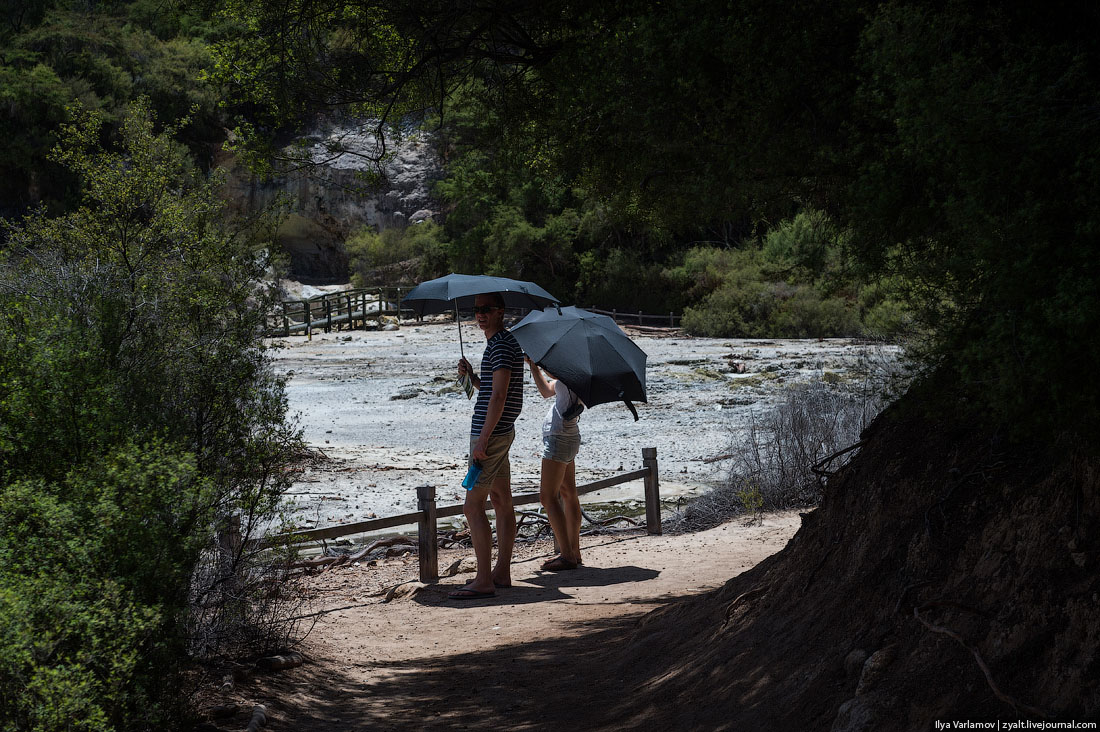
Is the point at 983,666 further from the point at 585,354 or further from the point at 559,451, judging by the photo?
the point at 559,451

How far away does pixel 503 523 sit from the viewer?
21.5 ft

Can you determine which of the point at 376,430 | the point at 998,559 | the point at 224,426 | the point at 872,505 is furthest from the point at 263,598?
the point at 376,430

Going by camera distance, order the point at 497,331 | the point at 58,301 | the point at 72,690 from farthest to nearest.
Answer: the point at 497,331 < the point at 58,301 < the point at 72,690

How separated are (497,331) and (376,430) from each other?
37.0 ft

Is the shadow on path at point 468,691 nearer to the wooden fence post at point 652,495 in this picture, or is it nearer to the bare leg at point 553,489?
the bare leg at point 553,489

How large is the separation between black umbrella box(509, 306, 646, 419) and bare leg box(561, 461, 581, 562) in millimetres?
900

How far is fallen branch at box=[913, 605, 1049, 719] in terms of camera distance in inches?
96.4

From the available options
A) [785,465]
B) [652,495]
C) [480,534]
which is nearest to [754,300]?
[785,465]

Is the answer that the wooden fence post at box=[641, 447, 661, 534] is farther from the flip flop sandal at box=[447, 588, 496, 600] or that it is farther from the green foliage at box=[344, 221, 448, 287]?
the green foliage at box=[344, 221, 448, 287]

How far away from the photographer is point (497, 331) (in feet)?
20.5

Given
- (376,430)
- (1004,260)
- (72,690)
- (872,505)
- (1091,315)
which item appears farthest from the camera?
(376,430)

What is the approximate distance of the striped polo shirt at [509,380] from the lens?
237 inches

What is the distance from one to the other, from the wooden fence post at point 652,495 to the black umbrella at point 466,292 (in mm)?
2520

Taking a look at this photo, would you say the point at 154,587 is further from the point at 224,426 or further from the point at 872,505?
the point at 872,505
